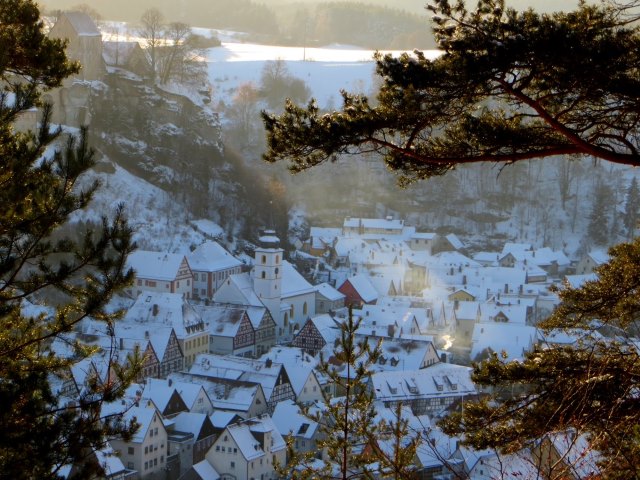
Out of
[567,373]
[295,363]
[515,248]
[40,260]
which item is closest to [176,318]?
[295,363]

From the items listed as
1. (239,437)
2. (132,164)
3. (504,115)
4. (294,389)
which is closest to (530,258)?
(132,164)

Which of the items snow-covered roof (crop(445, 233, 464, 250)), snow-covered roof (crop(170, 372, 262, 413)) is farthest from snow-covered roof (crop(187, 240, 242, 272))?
snow-covered roof (crop(445, 233, 464, 250))

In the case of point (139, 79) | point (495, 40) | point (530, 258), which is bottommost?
point (530, 258)

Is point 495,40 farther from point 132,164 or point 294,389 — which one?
point 132,164

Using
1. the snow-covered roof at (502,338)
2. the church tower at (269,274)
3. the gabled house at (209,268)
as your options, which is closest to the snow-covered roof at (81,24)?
the gabled house at (209,268)

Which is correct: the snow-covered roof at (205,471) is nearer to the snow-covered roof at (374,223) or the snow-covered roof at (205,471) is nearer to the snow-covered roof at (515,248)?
the snow-covered roof at (515,248)

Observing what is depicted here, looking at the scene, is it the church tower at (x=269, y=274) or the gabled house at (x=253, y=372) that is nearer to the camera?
the gabled house at (x=253, y=372)

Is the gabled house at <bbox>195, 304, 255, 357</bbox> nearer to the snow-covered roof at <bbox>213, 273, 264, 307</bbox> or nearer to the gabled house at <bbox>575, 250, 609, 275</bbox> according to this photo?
the snow-covered roof at <bbox>213, 273, 264, 307</bbox>
